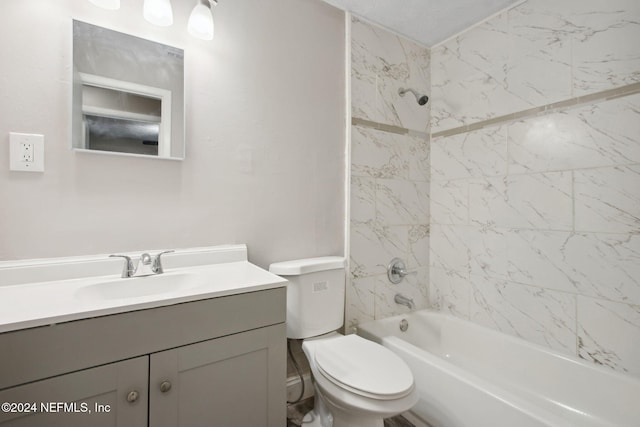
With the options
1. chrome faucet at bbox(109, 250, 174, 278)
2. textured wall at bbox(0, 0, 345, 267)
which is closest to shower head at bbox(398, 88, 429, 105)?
textured wall at bbox(0, 0, 345, 267)

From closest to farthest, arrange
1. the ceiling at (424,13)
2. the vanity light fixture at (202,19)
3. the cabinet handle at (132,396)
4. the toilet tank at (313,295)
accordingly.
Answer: the cabinet handle at (132,396) < the vanity light fixture at (202,19) < the toilet tank at (313,295) < the ceiling at (424,13)

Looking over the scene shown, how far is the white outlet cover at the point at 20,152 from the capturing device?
102cm

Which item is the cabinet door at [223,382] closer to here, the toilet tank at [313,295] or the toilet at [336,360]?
the toilet at [336,360]

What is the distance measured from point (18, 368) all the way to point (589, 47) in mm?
2441

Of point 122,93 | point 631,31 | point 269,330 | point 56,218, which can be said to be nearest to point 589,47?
point 631,31

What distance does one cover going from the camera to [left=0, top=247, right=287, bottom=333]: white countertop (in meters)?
0.73


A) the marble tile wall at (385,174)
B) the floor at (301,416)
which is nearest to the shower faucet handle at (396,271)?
the marble tile wall at (385,174)

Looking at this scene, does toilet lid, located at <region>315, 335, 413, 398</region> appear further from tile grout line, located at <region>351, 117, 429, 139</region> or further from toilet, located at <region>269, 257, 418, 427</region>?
tile grout line, located at <region>351, 117, 429, 139</region>

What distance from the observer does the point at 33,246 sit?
1.06 metres

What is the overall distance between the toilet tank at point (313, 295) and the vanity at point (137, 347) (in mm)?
303

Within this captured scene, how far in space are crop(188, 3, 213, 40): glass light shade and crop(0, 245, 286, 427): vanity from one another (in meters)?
1.03

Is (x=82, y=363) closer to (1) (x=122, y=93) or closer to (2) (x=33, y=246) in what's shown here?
(2) (x=33, y=246)

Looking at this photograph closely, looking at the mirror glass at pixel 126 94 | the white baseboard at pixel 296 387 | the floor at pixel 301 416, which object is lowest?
the floor at pixel 301 416

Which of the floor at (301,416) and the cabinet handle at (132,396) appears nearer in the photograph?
the cabinet handle at (132,396)
